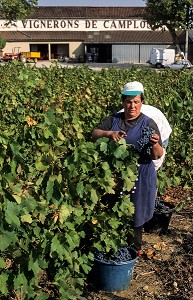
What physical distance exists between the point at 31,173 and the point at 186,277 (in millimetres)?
1957

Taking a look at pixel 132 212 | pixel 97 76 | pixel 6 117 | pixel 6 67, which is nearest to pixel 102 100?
pixel 6 117

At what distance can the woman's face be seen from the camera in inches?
152

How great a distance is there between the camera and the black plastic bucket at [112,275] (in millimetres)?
3863

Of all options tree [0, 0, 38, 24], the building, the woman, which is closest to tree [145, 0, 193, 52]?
tree [0, 0, 38, 24]

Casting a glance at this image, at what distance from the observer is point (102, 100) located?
20.2ft

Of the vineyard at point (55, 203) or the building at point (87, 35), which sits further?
the building at point (87, 35)

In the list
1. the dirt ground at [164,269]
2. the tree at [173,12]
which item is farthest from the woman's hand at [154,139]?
the tree at [173,12]

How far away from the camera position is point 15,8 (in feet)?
142

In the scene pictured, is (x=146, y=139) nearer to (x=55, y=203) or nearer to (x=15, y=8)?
(x=55, y=203)

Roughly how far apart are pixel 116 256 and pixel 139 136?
0.99 m

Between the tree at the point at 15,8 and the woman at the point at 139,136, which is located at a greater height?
the tree at the point at 15,8

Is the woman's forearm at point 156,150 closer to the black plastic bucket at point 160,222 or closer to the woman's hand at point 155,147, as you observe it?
the woman's hand at point 155,147

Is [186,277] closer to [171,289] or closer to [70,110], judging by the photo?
[171,289]

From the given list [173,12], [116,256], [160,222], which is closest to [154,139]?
[116,256]
